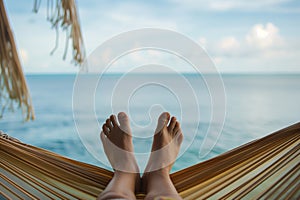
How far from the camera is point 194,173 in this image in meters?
0.89

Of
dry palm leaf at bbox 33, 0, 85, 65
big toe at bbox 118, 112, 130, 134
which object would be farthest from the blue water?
dry palm leaf at bbox 33, 0, 85, 65

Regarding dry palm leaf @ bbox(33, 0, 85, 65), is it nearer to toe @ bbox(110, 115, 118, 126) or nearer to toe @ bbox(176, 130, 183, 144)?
toe @ bbox(110, 115, 118, 126)

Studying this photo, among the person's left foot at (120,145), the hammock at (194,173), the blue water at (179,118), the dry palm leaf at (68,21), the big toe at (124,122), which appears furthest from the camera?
the blue water at (179,118)

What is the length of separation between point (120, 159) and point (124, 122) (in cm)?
23

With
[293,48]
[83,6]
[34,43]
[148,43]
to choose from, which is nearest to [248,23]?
[293,48]

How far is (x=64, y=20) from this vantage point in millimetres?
954

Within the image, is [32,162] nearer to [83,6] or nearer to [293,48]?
[293,48]

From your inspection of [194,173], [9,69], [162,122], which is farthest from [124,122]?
[9,69]

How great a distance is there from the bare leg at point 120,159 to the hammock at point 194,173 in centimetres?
5

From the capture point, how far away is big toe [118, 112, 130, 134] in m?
1.24

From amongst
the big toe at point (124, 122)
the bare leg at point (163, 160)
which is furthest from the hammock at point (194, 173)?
the big toe at point (124, 122)

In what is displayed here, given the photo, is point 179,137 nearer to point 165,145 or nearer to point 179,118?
point 165,145

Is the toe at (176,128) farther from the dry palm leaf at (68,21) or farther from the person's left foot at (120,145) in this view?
the dry palm leaf at (68,21)

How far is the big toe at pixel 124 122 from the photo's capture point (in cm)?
124
